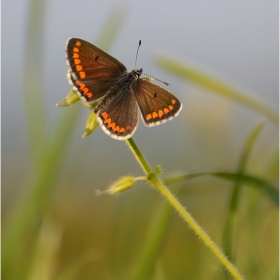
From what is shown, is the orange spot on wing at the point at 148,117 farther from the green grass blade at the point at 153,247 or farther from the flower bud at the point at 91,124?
the green grass blade at the point at 153,247

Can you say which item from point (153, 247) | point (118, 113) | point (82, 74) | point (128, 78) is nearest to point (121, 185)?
point (153, 247)

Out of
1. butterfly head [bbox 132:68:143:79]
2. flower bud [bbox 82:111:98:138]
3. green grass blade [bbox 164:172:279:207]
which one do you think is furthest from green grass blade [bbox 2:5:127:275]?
butterfly head [bbox 132:68:143:79]

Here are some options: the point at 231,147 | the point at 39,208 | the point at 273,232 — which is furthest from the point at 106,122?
the point at 231,147

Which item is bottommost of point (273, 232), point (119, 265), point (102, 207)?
point (102, 207)

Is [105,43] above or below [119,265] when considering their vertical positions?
above

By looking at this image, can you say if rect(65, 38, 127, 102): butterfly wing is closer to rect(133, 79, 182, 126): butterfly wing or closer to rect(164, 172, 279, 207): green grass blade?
rect(133, 79, 182, 126): butterfly wing

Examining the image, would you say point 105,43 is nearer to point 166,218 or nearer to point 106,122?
point 106,122

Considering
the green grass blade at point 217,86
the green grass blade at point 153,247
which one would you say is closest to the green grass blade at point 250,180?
the green grass blade at point 153,247

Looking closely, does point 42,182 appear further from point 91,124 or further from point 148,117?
point 148,117
